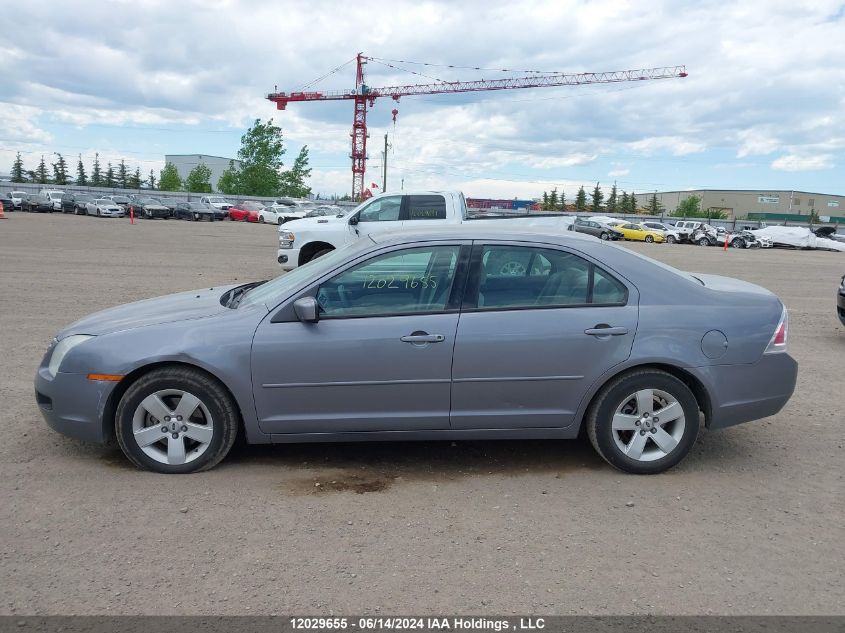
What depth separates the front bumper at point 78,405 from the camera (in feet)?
14.0

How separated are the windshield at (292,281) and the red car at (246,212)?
53.7 m

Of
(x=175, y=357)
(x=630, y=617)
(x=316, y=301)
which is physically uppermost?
(x=316, y=301)

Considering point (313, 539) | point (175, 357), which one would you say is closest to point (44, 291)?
point (175, 357)

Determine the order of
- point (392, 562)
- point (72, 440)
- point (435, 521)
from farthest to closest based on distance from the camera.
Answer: point (72, 440) → point (435, 521) → point (392, 562)

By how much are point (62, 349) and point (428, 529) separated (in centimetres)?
258

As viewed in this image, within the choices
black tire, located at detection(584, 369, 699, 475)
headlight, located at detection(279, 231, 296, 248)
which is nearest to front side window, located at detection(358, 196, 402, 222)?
headlight, located at detection(279, 231, 296, 248)

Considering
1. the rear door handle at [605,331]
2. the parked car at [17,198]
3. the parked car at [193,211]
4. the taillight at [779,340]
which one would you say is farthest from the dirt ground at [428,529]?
the parked car at [17,198]

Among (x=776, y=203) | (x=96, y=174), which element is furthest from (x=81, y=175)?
(x=776, y=203)

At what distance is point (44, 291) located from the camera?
1171cm

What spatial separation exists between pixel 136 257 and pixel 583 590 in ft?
58.0

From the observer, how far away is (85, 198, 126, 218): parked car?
50750 mm

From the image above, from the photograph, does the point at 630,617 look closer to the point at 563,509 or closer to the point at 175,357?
the point at 563,509

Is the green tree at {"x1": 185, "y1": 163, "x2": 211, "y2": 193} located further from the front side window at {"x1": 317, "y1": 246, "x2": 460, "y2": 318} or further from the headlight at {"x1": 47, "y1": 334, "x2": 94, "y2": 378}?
the front side window at {"x1": 317, "y1": 246, "x2": 460, "y2": 318}

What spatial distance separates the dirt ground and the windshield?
3.49 ft
